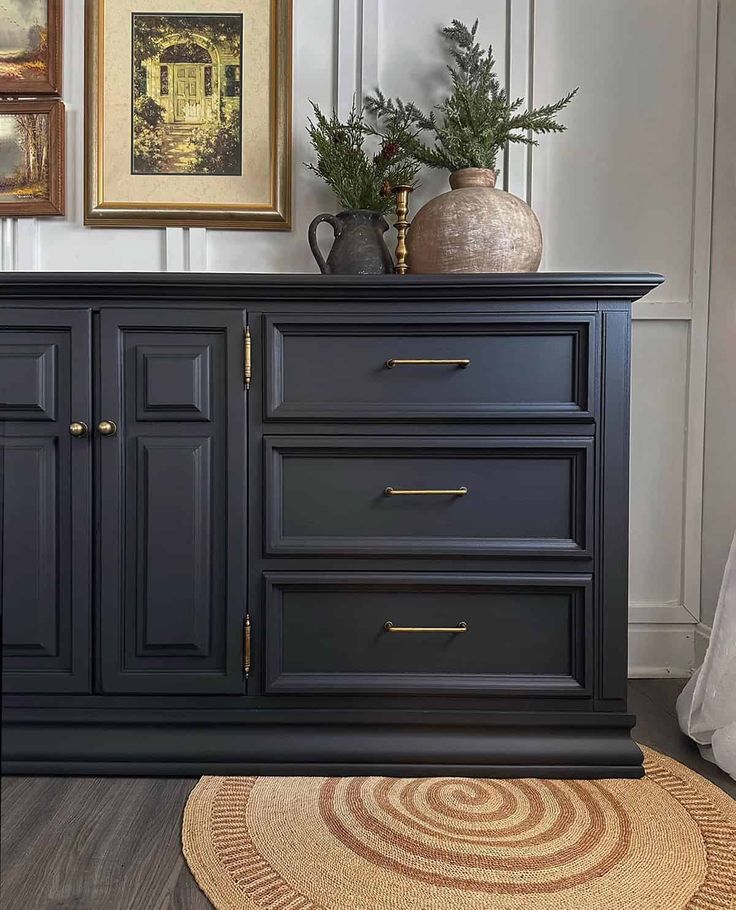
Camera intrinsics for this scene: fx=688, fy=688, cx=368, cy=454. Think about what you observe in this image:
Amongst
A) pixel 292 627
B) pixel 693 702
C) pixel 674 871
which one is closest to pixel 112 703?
pixel 292 627

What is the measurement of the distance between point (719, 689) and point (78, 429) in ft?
4.47

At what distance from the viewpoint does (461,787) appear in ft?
4.13

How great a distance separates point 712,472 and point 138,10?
1.93m

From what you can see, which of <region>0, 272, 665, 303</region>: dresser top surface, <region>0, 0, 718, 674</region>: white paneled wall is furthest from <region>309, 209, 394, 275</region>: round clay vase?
<region>0, 272, 665, 303</region>: dresser top surface

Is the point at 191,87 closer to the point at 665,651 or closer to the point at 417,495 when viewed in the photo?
the point at 417,495

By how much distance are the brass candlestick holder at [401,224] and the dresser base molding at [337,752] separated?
3.36 feet

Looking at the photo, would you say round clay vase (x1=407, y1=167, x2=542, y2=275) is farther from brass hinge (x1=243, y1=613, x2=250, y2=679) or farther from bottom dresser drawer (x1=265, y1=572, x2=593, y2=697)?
brass hinge (x1=243, y1=613, x2=250, y2=679)

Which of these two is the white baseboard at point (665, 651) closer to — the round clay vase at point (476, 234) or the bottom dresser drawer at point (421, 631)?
the bottom dresser drawer at point (421, 631)

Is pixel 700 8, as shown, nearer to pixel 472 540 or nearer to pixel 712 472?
pixel 712 472

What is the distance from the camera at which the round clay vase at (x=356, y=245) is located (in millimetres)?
1604

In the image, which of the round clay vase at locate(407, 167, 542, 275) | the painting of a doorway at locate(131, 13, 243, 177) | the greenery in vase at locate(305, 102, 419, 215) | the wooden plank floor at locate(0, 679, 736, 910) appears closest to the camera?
the wooden plank floor at locate(0, 679, 736, 910)

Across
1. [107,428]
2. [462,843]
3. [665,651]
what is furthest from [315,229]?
[665,651]

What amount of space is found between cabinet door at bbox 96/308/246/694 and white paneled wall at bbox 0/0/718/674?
1.91ft

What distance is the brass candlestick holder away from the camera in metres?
1.58
